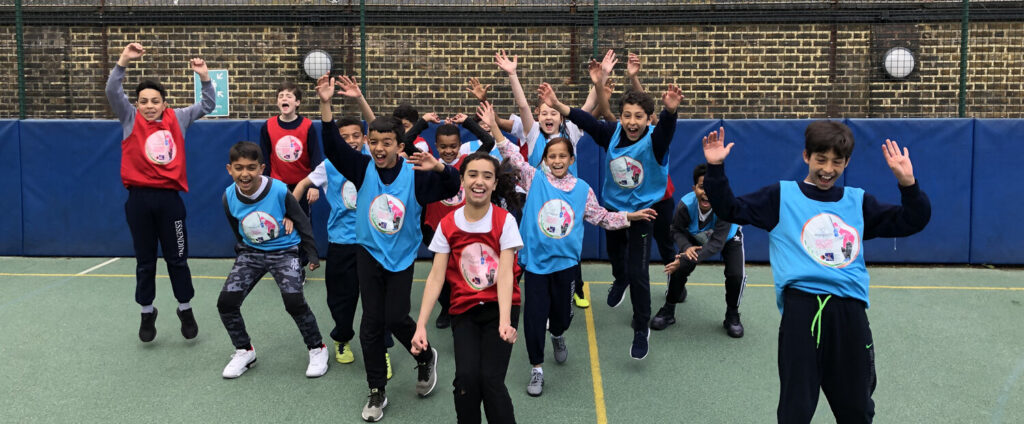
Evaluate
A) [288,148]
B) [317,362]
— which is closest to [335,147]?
[317,362]

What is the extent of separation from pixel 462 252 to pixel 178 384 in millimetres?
2416

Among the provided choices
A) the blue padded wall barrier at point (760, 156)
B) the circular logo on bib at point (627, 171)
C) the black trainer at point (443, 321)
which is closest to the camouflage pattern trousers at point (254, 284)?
the black trainer at point (443, 321)

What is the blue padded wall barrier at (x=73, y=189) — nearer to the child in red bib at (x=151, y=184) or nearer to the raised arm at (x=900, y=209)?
the child in red bib at (x=151, y=184)

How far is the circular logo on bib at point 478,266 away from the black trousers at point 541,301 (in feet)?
2.42

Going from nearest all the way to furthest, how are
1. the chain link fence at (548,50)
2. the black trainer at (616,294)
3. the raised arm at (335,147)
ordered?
the raised arm at (335,147)
the black trainer at (616,294)
the chain link fence at (548,50)

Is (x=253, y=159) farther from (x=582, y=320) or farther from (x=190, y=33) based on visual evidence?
(x=190, y=33)

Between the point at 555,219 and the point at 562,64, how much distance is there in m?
6.73

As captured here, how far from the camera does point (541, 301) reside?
15.6 feet

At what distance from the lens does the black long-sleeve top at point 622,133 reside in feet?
16.3

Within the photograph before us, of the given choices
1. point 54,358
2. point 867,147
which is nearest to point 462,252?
point 54,358

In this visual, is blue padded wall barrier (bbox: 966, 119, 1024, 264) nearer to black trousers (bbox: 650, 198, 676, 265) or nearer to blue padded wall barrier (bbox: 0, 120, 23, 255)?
black trousers (bbox: 650, 198, 676, 265)

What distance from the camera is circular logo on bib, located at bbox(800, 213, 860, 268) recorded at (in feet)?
10.8

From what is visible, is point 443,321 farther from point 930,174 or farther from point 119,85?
point 930,174

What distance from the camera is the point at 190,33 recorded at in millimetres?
11227
